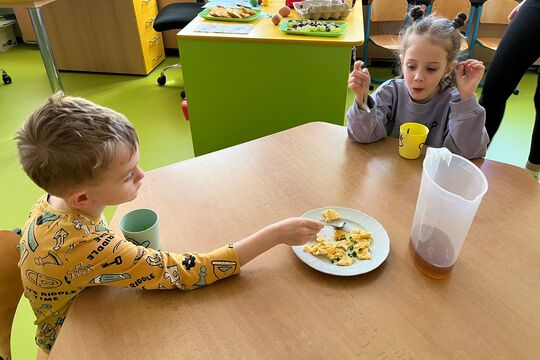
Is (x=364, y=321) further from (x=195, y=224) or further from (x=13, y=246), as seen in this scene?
(x=13, y=246)

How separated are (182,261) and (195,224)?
0.16m

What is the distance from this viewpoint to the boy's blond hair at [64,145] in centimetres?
74

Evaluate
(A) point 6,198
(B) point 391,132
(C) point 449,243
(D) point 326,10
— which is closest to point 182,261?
(C) point 449,243

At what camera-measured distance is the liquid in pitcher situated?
801mm

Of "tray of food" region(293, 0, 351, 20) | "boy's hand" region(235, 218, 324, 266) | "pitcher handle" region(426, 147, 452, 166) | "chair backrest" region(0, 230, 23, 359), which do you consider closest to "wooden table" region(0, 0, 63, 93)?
"tray of food" region(293, 0, 351, 20)

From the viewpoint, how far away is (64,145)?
74cm

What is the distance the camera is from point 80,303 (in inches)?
30.5

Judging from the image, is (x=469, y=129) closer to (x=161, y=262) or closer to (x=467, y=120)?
(x=467, y=120)

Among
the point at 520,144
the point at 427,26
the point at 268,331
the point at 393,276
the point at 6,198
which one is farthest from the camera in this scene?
the point at 520,144

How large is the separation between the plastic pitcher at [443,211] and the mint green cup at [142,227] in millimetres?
530

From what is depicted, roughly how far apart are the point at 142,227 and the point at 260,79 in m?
1.31

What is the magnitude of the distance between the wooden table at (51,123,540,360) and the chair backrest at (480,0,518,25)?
316 centimetres

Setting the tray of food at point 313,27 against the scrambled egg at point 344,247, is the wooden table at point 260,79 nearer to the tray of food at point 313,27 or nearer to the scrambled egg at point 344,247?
the tray of food at point 313,27

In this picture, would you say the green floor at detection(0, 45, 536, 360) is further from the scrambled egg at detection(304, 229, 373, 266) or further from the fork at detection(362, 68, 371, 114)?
the fork at detection(362, 68, 371, 114)
